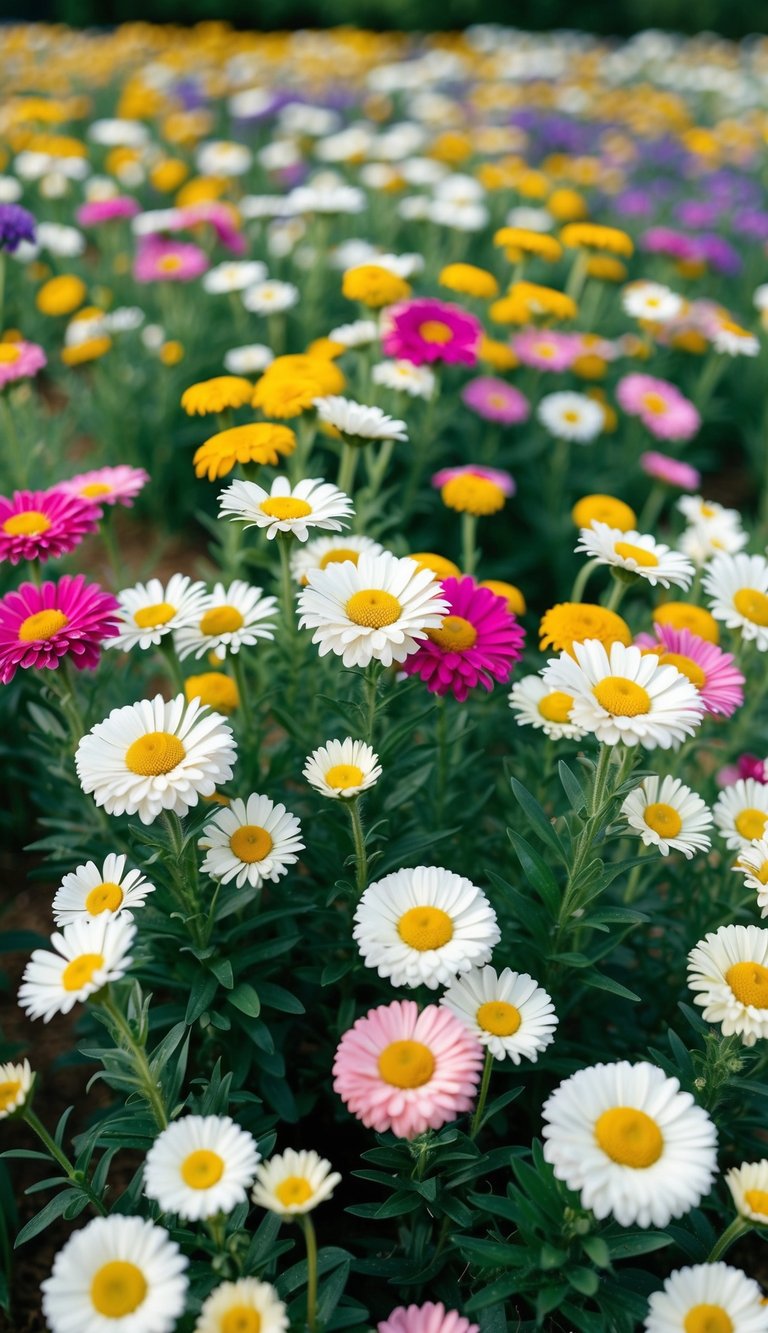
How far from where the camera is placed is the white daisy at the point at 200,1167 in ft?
4.11

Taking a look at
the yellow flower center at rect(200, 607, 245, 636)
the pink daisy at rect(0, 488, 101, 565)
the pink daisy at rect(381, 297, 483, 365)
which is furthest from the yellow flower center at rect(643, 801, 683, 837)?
the pink daisy at rect(381, 297, 483, 365)

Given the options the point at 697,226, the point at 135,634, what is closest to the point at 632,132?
the point at 697,226

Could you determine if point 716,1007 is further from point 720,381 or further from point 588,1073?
point 720,381

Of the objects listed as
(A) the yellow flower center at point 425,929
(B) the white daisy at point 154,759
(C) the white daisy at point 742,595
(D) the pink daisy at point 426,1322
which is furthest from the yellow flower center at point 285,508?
(D) the pink daisy at point 426,1322

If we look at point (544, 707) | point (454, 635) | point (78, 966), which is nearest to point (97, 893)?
point (78, 966)

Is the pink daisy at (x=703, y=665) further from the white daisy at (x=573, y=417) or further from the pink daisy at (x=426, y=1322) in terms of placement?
the white daisy at (x=573, y=417)

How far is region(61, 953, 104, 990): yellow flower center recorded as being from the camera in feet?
4.52

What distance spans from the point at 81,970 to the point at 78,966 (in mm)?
16

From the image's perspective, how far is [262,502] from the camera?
6.43ft

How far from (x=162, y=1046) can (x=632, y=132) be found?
9324mm

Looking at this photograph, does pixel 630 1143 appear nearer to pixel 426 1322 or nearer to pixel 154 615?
pixel 426 1322

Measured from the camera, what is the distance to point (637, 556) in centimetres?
201

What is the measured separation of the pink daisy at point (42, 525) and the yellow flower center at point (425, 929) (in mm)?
1087

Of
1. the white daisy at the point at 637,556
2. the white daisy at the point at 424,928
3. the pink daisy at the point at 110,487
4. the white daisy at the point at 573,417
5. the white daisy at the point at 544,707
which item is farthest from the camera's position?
the white daisy at the point at 573,417
